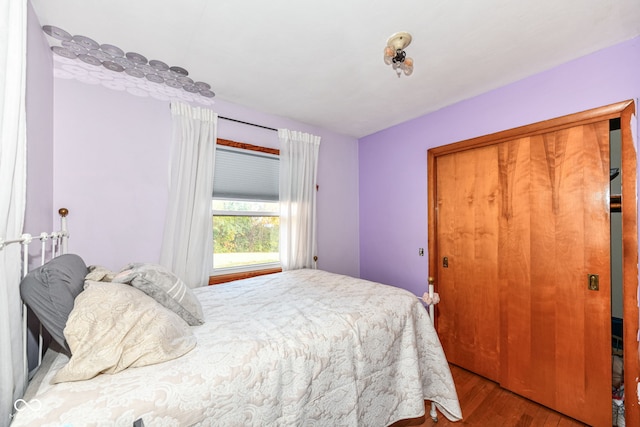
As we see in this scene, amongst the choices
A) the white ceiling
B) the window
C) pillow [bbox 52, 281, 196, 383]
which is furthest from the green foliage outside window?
pillow [bbox 52, 281, 196, 383]

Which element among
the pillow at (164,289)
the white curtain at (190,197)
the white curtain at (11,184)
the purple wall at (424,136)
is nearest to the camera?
the white curtain at (11,184)

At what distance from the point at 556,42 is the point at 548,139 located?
Answer: 663 mm

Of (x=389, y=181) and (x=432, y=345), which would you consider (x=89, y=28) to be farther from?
(x=432, y=345)

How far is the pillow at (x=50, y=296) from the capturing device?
3.22 feet

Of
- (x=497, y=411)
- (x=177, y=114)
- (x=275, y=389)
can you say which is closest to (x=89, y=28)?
(x=177, y=114)

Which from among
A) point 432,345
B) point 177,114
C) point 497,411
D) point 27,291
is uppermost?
point 177,114

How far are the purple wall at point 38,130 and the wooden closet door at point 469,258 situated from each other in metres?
3.11

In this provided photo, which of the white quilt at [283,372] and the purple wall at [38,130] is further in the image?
the purple wall at [38,130]

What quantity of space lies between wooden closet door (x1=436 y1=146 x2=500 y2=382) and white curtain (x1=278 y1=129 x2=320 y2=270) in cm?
139

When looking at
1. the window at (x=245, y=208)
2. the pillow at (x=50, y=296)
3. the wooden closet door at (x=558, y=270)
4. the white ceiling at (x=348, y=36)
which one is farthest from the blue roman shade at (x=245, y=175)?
the wooden closet door at (x=558, y=270)

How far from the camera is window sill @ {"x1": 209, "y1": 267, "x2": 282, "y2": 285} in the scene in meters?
2.47

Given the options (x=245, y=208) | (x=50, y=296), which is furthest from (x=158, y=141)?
(x=50, y=296)

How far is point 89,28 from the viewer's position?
1552 millimetres

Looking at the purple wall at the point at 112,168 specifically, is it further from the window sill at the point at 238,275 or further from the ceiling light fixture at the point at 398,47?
the ceiling light fixture at the point at 398,47
